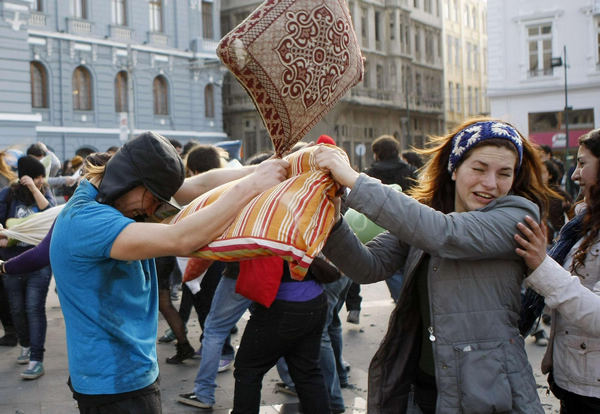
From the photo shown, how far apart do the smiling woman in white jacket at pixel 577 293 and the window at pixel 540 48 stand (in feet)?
105

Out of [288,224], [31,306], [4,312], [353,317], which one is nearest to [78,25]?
[4,312]

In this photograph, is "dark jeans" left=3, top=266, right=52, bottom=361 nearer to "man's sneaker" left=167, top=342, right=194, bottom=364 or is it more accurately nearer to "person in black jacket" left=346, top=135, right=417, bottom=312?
"man's sneaker" left=167, top=342, right=194, bottom=364

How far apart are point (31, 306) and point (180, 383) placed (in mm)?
1616

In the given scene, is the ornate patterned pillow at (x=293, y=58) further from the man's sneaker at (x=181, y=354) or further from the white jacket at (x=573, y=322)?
the man's sneaker at (x=181, y=354)

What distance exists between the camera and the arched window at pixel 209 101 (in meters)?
36.3

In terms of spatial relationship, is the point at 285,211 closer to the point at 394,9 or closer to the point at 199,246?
the point at 199,246

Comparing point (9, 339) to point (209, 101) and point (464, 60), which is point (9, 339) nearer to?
point (209, 101)

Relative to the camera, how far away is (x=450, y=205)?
277 centimetres

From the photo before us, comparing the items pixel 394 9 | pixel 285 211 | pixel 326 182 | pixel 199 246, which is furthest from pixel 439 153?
pixel 394 9

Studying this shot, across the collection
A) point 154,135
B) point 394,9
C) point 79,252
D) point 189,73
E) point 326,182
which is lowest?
point 79,252

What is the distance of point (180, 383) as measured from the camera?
5.82m

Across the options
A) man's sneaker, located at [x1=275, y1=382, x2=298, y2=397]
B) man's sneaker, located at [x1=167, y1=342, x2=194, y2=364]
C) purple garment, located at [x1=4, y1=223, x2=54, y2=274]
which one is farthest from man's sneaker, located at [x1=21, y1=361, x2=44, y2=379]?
purple garment, located at [x1=4, y1=223, x2=54, y2=274]

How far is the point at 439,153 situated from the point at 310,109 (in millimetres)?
694

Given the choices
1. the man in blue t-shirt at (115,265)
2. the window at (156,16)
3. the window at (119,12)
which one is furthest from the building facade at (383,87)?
the man in blue t-shirt at (115,265)
